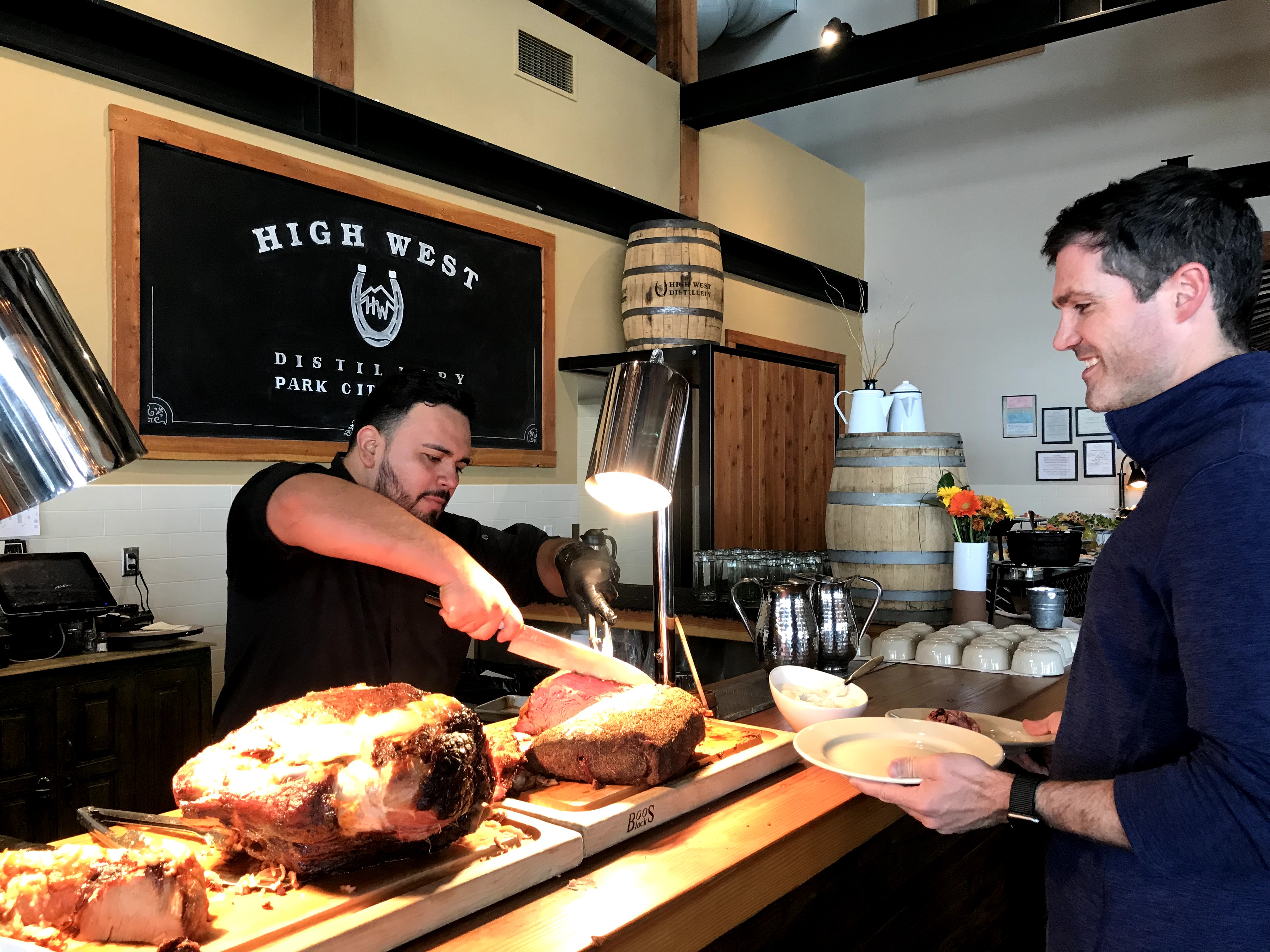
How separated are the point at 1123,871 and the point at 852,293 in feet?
24.2

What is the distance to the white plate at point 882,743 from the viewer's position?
4.85 feet

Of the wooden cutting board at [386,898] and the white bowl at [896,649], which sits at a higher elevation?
the wooden cutting board at [386,898]

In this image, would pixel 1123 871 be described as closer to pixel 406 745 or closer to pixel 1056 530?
pixel 406 745

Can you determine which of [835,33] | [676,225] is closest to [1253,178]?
[835,33]

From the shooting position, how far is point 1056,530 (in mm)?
3520

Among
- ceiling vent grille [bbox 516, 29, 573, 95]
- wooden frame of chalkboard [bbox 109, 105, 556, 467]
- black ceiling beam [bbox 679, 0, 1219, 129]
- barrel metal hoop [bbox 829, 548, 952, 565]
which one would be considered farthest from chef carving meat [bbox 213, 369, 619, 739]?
black ceiling beam [bbox 679, 0, 1219, 129]

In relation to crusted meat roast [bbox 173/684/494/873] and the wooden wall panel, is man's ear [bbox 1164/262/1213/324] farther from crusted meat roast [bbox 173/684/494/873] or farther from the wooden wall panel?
the wooden wall panel

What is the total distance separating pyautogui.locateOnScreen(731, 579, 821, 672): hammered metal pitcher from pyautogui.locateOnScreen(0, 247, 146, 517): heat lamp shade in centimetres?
190

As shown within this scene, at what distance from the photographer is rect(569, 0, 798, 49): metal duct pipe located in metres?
6.58

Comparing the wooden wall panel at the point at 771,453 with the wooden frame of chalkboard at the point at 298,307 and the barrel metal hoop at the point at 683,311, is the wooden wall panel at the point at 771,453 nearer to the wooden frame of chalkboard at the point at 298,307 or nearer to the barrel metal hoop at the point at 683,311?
the barrel metal hoop at the point at 683,311

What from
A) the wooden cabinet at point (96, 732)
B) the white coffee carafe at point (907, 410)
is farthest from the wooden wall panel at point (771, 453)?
the wooden cabinet at point (96, 732)

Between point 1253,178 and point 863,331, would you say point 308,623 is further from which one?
point 863,331

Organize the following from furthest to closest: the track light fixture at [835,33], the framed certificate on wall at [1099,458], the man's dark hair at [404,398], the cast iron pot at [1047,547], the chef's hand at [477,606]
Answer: the framed certificate on wall at [1099,458] → the track light fixture at [835,33] → the cast iron pot at [1047,547] → the man's dark hair at [404,398] → the chef's hand at [477,606]

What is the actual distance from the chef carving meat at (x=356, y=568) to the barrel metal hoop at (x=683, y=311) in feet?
9.67
